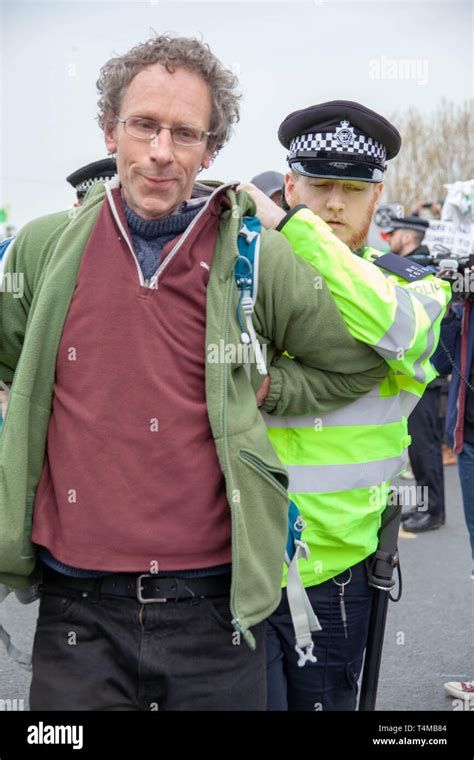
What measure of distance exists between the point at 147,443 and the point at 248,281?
1.31 ft

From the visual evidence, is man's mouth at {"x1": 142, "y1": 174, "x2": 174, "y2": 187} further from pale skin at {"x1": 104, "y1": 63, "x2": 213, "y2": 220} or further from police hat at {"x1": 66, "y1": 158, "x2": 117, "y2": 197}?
police hat at {"x1": 66, "y1": 158, "x2": 117, "y2": 197}

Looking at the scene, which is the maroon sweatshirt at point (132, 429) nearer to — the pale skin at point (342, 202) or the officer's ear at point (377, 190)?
the pale skin at point (342, 202)

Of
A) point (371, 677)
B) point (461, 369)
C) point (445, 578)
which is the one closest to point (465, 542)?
point (445, 578)

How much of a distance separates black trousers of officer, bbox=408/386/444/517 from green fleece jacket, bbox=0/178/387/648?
533 cm

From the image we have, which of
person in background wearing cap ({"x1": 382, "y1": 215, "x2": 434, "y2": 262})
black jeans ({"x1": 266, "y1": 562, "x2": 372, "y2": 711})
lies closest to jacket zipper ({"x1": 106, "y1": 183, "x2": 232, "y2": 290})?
black jeans ({"x1": 266, "y1": 562, "x2": 372, "y2": 711})

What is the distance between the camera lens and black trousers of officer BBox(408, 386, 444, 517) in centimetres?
736

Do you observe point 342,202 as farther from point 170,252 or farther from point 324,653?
point 324,653

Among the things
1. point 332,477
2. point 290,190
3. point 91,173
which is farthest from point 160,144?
point 91,173

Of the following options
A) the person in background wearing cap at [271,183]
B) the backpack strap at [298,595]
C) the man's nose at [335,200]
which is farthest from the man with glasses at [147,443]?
the person in background wearing cap at [271,183]

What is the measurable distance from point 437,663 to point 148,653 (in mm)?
3251

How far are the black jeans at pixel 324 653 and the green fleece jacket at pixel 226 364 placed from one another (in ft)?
1.47

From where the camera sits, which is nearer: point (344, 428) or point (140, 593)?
point (140, 593)

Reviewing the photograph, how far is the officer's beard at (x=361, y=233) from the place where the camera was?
263 cm

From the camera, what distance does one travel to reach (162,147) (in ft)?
6.49
